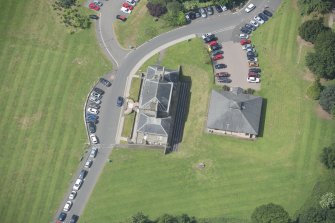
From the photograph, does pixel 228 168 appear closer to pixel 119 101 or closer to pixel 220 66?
pixel 220 66

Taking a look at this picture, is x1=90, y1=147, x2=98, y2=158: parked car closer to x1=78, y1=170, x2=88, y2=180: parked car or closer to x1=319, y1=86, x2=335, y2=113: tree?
x1=78, y1=170, x2=88, y2=180: parked car

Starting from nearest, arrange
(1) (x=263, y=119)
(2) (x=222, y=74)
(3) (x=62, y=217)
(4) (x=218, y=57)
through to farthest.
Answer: (3) (x=62, y=217), (1) (x=263, y=119), (2) (x=222, y=74), (4) (x=218, y=57)

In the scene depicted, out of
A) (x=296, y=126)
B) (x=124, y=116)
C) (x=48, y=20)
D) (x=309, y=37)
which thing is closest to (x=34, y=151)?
(x=124, y=116)

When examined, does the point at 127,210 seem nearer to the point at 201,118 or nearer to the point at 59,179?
the point at 59,179

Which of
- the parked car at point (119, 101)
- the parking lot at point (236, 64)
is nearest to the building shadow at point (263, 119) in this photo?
the parking lot at point (236, 64)

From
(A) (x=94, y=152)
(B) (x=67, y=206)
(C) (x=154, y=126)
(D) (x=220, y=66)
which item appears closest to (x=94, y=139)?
(A) (x=94, y=152)

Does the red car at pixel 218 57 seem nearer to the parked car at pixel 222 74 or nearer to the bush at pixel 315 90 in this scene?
the parked car at pixel 222 74
